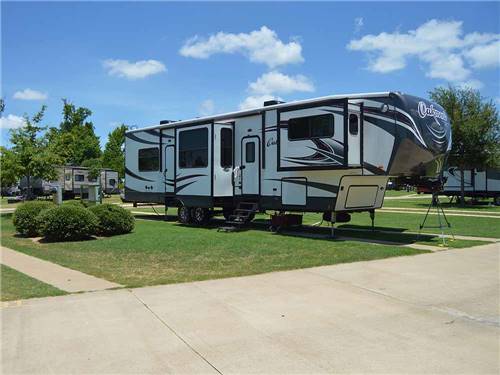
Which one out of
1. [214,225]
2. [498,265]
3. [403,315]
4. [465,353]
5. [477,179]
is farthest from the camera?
[477,179]

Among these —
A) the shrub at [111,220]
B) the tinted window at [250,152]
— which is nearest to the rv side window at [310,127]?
the tinted window at [250,152]

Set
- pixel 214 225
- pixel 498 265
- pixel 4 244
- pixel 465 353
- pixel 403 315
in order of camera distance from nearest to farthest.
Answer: pixel 465 353
pixel 403 315
pixel 498 265
pixel 4 244
pixel 214 225

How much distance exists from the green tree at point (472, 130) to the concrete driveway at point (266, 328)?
24817 millimetres

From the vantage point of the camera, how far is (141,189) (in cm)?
2025

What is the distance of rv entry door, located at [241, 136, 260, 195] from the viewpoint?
15320mm

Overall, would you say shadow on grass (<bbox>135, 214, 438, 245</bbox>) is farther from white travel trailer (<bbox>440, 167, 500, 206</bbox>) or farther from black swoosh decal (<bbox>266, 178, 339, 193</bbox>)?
white travel trailer (<bbox>440, 167, 500, 206</bbox>)

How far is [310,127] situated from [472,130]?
68.4 feet

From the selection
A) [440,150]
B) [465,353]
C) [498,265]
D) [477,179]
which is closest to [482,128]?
[477,179]

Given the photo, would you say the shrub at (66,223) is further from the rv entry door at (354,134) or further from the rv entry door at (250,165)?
the rv entry door at (354,134)

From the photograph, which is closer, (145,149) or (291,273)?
(291,273)

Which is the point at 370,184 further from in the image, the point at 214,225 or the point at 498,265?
the point at 214,225

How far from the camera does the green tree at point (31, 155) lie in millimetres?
19766

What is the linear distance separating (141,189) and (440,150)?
40.1ft

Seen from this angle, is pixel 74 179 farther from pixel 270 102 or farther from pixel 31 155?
pixel 270 102
